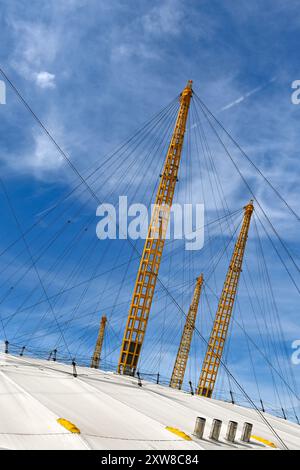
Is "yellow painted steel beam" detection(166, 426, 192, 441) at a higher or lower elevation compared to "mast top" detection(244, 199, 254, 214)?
lower

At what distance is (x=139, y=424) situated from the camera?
25.8 meters

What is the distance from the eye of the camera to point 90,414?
25.4m

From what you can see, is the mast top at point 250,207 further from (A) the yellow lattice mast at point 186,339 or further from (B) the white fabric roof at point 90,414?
(B) the white fabric roof at point 90,414

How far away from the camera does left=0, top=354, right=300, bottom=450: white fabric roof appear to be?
20.4 m

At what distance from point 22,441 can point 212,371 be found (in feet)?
294

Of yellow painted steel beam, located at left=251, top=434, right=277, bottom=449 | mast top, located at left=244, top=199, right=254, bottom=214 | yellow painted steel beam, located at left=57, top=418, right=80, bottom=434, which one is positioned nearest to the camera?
yellow painted steel beam, located at left=57, top=418, right=80, bottom=434

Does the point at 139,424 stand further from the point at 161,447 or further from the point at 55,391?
the point at 55,391

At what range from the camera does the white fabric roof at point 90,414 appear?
20391mm

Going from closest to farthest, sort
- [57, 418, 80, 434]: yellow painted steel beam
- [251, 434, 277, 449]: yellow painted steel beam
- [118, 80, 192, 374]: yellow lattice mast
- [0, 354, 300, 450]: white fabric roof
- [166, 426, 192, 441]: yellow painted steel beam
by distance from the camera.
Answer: [0, 354, 300, 450]: white fabric roof
[57, 418, 80, 434]: yellow painted steel beam
[166, 426, 192, 441]: yellow painted steel beam
[251, 434, 277, 449]: yellow painted steel beam
[118, 80, 192, 374]: yellow lattice mast

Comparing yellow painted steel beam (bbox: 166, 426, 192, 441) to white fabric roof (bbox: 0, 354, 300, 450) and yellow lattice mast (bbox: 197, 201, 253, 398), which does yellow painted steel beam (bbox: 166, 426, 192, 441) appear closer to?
white fabric roof (bbox: 0, 354, 300, 450)

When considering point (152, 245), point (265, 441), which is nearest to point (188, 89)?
point (152, 245)

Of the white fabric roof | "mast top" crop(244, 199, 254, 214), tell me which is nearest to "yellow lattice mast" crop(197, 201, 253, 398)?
"mast top" crop(244, 199, 254, 214)

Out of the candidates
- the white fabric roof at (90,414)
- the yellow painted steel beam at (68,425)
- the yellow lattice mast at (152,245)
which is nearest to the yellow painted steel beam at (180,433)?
the white fabric roof at (90,414)

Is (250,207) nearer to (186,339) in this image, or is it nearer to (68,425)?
(186,339)
